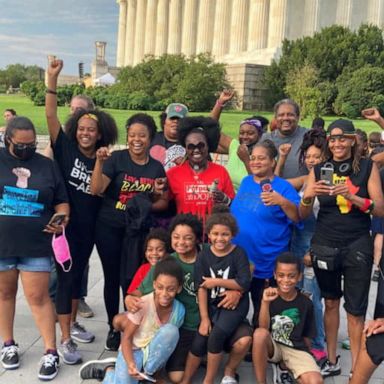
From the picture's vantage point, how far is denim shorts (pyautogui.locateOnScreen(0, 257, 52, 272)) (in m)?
4.37

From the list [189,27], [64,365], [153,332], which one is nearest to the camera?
[153,332]

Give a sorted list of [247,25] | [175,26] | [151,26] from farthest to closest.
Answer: [151,26] < [175,26] < [247,25]

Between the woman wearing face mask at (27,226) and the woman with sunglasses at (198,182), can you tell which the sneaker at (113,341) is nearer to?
the woman wearing face mask at (27,226)

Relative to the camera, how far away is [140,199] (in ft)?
15.0

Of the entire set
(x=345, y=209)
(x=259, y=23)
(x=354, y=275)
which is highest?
(x=259, y=23)

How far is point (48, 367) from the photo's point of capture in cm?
438

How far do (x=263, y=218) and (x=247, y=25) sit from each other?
53.4 meters

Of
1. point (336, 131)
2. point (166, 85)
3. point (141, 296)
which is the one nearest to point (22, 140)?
point (141, 296)

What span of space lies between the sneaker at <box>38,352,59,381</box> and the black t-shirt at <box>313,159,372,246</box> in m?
2.56

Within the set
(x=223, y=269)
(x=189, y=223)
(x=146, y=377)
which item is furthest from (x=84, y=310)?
(x=223, y=269)

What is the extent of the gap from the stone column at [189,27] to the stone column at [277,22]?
16.2 m

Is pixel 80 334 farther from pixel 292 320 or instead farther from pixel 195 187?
pixel 292 320

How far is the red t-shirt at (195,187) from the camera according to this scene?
474 centimetres

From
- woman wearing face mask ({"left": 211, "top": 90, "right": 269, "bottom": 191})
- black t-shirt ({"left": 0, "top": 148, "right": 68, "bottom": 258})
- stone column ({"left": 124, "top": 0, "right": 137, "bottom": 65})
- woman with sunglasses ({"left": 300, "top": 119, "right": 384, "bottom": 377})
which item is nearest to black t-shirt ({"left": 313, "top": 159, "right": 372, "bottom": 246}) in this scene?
woman with sunglasses ({"left": 300, "top": 119, "right": 384, "bottom": 377})
